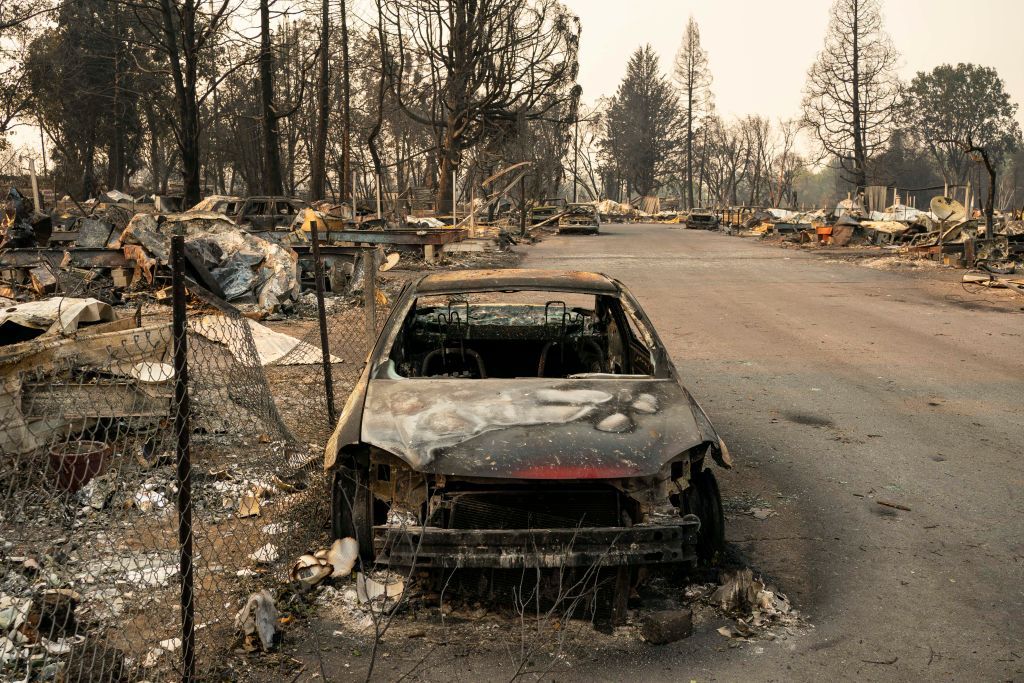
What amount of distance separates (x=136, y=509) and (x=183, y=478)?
82.8 inches

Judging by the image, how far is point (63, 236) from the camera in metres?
18.0

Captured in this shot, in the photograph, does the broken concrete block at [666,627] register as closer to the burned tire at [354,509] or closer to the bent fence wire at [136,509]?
the burned tire at [354,509]

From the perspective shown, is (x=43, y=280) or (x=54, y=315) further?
(x=43, y=280)

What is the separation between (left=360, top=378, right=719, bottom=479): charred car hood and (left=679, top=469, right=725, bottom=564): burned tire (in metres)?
0.30

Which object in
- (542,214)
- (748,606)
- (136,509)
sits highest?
(542,214)

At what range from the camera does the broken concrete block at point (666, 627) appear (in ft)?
11.9

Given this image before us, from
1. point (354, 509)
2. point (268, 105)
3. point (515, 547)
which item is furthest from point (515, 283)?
point (268, 105)

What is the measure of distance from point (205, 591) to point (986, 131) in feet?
308

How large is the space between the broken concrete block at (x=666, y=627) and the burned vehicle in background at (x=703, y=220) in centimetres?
4536

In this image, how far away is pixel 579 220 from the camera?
4081 centimetres

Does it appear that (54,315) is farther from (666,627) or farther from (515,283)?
(666,627)

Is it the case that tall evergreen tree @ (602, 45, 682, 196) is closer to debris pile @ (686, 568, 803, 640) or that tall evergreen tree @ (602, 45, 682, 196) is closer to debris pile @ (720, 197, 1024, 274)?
debris pile @ (720, 197, 1024, 274)

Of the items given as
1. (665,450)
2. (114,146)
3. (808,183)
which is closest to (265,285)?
(665,450)

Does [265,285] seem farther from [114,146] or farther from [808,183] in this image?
[808,183]
